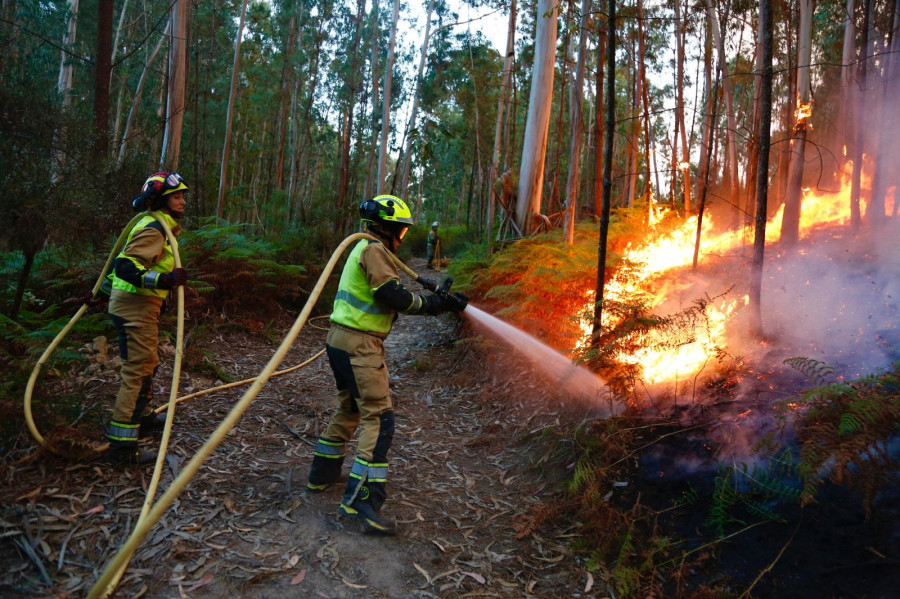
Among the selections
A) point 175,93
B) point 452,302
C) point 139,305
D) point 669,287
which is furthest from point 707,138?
point 175,93

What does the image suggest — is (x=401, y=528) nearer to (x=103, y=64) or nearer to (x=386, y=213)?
(x=386, y=213)

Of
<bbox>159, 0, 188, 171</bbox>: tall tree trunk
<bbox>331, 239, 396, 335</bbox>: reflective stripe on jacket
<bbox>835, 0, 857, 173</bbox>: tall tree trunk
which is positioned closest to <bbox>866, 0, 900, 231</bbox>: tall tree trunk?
<bbox>835, 0, 857, 173</bbox>: tall tree trunk

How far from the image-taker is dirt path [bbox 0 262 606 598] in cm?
329

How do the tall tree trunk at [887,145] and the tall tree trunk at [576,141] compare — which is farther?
the tall tree trunk at [887,145]

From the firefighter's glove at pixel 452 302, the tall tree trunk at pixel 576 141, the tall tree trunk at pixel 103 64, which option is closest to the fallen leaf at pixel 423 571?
the firefighter's glove at pixel 452 302

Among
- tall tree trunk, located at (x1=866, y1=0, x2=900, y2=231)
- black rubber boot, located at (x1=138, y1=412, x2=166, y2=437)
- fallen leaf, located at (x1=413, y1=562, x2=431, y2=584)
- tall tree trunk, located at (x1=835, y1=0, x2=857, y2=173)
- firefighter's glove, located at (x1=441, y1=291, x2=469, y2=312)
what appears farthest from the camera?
tall tree trunk, located at (x1=835, y1=0, x2=857, y2=173)

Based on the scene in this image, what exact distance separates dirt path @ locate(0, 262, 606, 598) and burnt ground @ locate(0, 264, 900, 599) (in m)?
0.01

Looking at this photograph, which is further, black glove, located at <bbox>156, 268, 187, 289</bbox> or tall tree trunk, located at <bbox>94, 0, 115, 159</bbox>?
Answer: tall tree trunk, located at <bbox>94, 0, 115, 159</bbox>

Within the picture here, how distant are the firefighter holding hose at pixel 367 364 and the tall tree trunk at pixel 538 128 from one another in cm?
746

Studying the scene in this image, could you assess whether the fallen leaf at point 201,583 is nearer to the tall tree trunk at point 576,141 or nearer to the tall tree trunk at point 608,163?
the tall tree trunk at point 608,163

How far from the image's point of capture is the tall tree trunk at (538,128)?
11625 millimetres

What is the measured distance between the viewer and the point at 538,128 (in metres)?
12.0

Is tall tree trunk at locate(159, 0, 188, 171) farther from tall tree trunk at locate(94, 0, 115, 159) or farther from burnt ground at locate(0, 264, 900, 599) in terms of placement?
burnt ground at locate(0, 264, 900, 599)

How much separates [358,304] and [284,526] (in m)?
1.78
